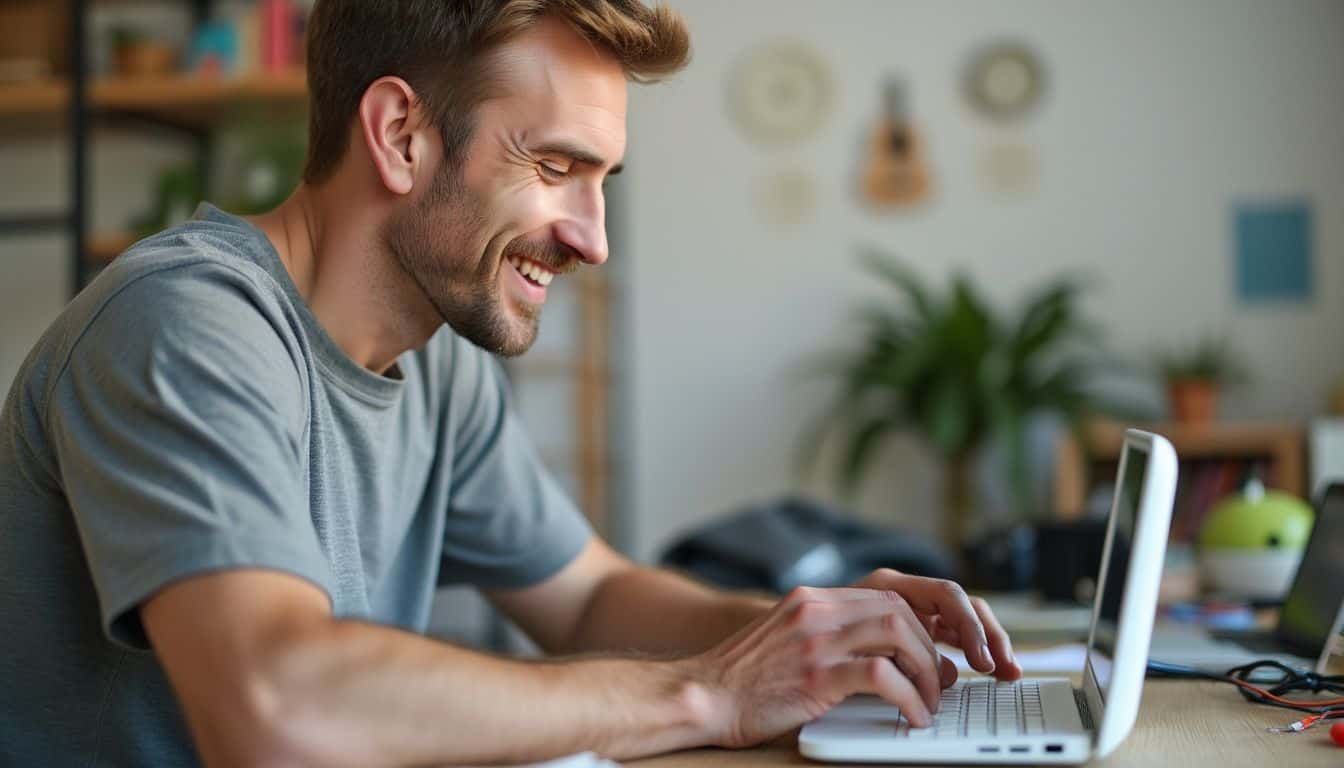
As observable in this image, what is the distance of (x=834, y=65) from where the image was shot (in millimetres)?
4625

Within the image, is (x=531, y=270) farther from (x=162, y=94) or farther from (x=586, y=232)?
(x=162, y=94)

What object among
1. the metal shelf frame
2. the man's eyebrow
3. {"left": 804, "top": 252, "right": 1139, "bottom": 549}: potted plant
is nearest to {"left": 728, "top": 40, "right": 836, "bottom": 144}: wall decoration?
{"left": 804, "top": 252, "right": 1139, "bottom": 549}: potted plant

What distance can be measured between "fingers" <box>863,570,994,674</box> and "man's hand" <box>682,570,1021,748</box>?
3.5 inches

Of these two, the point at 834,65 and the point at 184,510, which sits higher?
the point at 834,65

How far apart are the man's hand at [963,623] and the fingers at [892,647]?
0.42 feet


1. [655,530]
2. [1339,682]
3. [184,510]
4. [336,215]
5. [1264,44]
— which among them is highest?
[1264,44]

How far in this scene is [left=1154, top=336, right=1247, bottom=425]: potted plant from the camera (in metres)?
4.12

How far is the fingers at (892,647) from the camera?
3.18ft

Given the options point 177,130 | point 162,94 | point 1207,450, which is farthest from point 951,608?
point 177,130

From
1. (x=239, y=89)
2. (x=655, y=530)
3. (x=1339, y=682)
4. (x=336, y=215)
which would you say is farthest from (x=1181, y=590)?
(x=239, y=89)

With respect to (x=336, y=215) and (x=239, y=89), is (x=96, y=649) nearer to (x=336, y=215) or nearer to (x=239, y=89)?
(x=336, y=215)

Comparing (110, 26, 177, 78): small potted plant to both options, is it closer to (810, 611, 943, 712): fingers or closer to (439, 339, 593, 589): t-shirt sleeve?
(439, 339, 593, 589): t-shirt sleeve

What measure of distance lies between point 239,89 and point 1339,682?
3649 millimetres

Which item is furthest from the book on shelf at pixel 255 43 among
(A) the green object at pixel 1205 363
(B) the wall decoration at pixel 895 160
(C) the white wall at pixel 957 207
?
(A) the green object at pixel 1205 363
